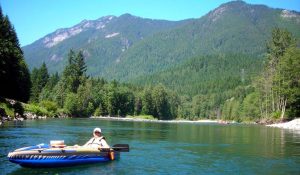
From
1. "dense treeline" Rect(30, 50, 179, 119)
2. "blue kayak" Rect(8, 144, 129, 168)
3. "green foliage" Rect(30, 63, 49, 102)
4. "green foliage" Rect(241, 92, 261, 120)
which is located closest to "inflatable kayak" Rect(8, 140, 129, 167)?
"blue kayak" Rect(8, 144, 129, 168)

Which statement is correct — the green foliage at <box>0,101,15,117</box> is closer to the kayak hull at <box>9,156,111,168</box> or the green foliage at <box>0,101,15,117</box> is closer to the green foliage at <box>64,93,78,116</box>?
the kayak hull at <box>9,156,111,168</box>

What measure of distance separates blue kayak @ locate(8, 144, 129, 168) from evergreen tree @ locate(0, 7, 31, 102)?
48.8m

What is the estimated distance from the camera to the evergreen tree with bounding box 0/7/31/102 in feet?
250

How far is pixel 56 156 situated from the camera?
26.0 metres

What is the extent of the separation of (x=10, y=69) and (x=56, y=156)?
63136 millimetres

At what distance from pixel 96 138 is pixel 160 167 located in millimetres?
5756

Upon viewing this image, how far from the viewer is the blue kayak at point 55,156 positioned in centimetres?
2464

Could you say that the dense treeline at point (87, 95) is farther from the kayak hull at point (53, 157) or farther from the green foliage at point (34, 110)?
the kayak hull at point (53, 157)

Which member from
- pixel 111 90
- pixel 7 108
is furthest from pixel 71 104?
pixel 7 108

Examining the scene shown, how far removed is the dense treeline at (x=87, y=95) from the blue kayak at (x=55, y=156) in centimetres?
10532

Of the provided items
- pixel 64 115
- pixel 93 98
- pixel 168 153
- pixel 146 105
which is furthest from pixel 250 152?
pixel 146 105

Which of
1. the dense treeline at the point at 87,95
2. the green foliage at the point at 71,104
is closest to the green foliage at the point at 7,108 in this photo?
the dense treeline at the point at 87,95

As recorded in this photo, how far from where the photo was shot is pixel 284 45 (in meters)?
117

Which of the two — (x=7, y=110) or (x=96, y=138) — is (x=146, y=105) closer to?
(x=7, y=110)
